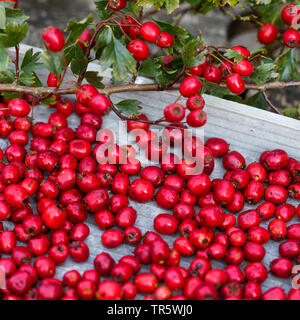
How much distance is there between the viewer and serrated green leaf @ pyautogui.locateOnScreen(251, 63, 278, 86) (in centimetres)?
180

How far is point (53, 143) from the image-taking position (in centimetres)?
174

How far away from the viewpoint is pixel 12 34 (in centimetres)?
161

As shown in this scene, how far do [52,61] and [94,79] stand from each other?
0.28 metres

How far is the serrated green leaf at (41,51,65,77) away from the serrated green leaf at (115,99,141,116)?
338mm

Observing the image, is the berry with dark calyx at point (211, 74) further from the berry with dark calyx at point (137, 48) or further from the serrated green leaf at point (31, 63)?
the serrated green leaf at point (31, 63)

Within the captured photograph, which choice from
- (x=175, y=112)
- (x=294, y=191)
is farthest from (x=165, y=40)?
(x=294, y=191)

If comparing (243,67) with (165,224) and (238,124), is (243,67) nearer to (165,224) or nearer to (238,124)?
(238,124)

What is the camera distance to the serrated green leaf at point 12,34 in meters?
1.60

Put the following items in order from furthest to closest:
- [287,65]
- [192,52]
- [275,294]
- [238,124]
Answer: [287,65] → [238,124] → [192,52] → [275,294]

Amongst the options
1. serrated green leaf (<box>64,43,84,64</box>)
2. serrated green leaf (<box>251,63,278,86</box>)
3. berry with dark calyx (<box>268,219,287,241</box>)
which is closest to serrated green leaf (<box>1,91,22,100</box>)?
serrated green leaf (<box>64,43,84,64</box>)

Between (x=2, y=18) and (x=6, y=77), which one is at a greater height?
(x=2, y=18)

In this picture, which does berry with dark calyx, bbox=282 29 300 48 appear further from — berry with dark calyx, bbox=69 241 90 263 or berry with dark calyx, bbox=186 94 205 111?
berry with dark calyx, bbox=69 241 90 263
